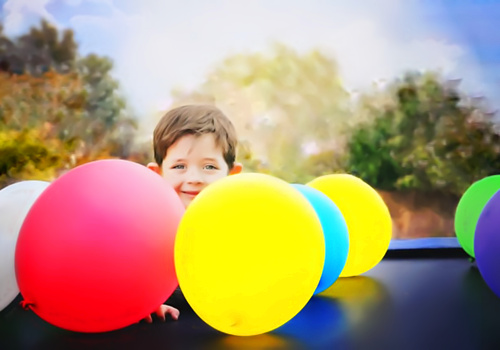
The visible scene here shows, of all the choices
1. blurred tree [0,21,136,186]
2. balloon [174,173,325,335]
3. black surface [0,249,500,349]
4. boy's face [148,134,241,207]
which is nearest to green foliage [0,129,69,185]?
blurred tree [0,21,136,186]

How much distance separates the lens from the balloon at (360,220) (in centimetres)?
250

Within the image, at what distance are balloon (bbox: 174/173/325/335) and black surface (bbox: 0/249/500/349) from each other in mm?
149

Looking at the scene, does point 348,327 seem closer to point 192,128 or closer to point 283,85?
point 192,128

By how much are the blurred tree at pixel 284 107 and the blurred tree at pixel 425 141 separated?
0.37 meters

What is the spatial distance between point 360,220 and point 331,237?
1.63 ft

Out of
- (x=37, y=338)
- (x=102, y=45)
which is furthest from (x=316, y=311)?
(x=102, y=45)

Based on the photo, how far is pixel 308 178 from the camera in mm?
5504

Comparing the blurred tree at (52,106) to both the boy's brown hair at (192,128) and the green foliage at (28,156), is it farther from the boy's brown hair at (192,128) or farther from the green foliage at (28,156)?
the boy's brown hair at (192,128)

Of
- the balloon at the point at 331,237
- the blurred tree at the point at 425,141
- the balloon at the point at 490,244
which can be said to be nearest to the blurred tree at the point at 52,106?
the blurred tree at the point at 425,141

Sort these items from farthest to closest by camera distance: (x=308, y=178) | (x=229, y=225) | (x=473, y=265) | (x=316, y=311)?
(x=308, y=178) → (x=473, y=265) → (x=316, y=311) → (x=229, y=225)

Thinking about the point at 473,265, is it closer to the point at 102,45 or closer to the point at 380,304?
the point at 380,304

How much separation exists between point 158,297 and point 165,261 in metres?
0.13

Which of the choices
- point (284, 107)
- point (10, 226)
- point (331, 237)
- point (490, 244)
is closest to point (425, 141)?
point (284, 107)

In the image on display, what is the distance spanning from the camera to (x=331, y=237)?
2064mm
